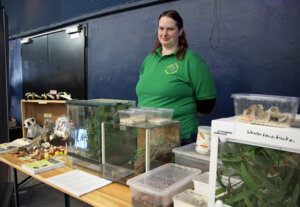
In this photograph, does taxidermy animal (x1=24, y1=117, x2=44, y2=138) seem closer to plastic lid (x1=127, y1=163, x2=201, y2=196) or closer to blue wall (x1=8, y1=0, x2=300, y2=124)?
blue wall (x1=8, y1=0, x2=300, y2=124)

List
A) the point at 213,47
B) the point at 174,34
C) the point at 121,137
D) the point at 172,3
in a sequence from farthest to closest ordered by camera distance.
→ the point at 172,3 → the point at 213,47 → the point at 174,34 → the point at 121,137

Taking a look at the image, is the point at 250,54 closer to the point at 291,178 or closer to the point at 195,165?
the point at 195,165

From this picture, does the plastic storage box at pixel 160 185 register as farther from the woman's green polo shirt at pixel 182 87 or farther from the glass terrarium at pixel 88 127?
the woman's green polo shirt at pixel 182 87

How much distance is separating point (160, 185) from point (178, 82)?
96 cm

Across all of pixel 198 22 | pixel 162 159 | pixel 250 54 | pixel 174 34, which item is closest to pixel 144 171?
pixel 162 159

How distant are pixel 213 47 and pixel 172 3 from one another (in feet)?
2.34

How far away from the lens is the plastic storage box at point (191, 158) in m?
1.24

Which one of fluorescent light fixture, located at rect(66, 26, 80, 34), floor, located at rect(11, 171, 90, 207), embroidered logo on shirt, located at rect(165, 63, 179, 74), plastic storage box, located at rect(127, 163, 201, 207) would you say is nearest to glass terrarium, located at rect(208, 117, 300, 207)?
plastic storage box, located at rect(127, 163, 201, 207)

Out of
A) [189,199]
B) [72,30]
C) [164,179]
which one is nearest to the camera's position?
[189,199]

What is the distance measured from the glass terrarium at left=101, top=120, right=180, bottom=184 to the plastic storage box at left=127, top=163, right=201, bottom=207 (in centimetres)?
10

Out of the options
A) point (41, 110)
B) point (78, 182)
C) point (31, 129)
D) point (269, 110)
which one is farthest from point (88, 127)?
point (41, 110)

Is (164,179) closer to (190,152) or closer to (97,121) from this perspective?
(190,152)

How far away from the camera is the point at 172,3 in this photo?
239cm

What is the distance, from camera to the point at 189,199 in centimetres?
99
